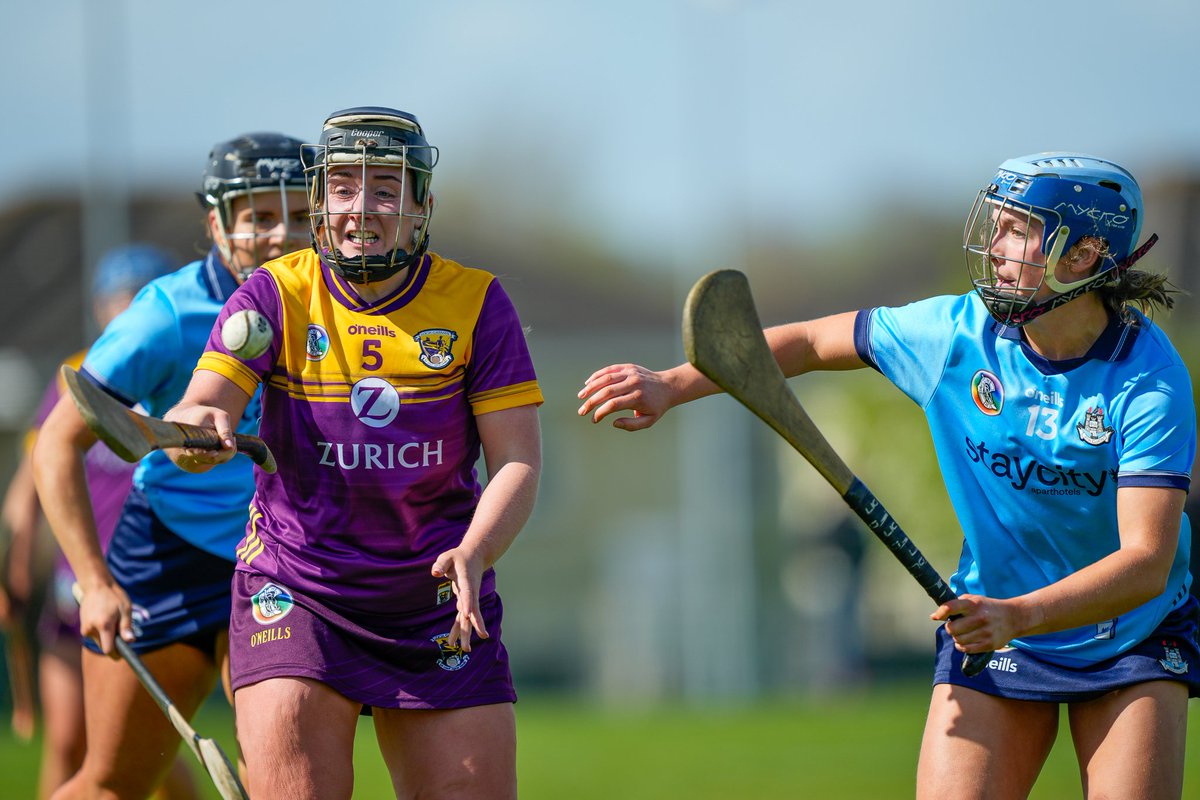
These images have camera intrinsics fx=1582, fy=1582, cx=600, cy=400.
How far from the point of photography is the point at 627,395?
4.24m


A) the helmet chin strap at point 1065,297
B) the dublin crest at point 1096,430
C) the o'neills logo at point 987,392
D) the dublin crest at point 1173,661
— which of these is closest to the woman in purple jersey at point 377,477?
the o'neills logo at point 987,392

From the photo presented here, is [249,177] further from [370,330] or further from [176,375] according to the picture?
[370,330]

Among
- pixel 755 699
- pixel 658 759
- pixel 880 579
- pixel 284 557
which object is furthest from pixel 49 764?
pixel 880 579

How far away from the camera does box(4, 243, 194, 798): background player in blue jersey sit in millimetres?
6574

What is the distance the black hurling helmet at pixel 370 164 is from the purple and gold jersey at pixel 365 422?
0.37ft

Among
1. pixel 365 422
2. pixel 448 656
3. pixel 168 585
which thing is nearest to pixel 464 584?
pixel 448 656

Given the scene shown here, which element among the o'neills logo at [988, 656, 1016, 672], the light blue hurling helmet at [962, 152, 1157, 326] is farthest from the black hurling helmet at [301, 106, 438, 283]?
the o'neills logo at [988, 656, 1016, 672]

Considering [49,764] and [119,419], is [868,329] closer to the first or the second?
[119,419]

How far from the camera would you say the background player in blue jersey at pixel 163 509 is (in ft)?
15.9

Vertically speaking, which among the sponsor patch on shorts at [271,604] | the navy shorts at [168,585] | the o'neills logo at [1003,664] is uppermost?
the sponsor patch on shorts at [271,604]

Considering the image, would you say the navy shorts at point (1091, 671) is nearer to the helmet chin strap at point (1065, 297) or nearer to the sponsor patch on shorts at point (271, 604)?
the helmet chin strap at point (1065, 297)

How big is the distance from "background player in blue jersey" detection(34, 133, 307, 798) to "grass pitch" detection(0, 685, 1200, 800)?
3.94 meters

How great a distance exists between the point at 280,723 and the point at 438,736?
42cm

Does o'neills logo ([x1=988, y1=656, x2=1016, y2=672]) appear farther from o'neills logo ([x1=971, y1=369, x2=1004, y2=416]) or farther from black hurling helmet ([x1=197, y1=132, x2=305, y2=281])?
black hurling helmet ([x1=197, y1=132, x2=305, y2=281])
